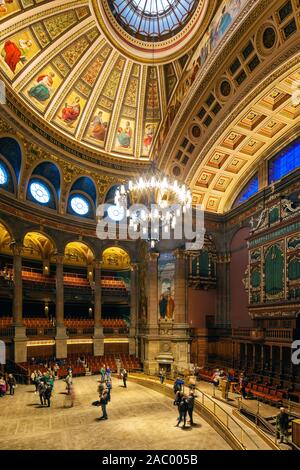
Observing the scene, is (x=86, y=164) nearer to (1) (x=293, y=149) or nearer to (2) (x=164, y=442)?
(1) (x=293, y=149)

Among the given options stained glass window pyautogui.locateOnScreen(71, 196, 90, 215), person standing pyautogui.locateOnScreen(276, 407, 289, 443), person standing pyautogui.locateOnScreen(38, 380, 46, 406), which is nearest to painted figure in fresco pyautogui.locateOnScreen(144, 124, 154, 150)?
stained glass window pyautogui.locateOnScreen(71, 196, 90, 215)

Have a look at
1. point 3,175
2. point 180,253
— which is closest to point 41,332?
point 3,175

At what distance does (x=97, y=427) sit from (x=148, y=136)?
21.2 meters

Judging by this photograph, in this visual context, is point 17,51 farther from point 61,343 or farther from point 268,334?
point 268,334

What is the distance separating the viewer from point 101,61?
2442 cm

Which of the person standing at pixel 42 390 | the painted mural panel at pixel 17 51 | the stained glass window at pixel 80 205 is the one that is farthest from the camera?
the stained glass window at pixel 80 205

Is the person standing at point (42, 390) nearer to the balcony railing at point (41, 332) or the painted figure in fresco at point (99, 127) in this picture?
the balcony railing at point (41, 332)

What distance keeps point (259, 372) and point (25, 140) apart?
19.2 meters

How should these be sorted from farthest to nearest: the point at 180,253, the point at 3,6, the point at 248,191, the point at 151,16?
the point at 248,191 → the point at 180,253 → the point at 151,16 → the point at 3,6

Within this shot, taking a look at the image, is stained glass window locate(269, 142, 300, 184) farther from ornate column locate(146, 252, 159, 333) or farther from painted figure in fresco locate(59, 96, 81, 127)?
painted figure in fresco locate(59, 96, 81, 127)

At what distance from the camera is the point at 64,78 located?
23828mm

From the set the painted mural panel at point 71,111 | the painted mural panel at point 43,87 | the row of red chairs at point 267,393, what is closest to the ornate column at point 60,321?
the painted mural panel at point 71,111

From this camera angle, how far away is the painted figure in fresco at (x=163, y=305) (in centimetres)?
2478

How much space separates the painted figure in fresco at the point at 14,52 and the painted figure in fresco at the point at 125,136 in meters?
8.62
